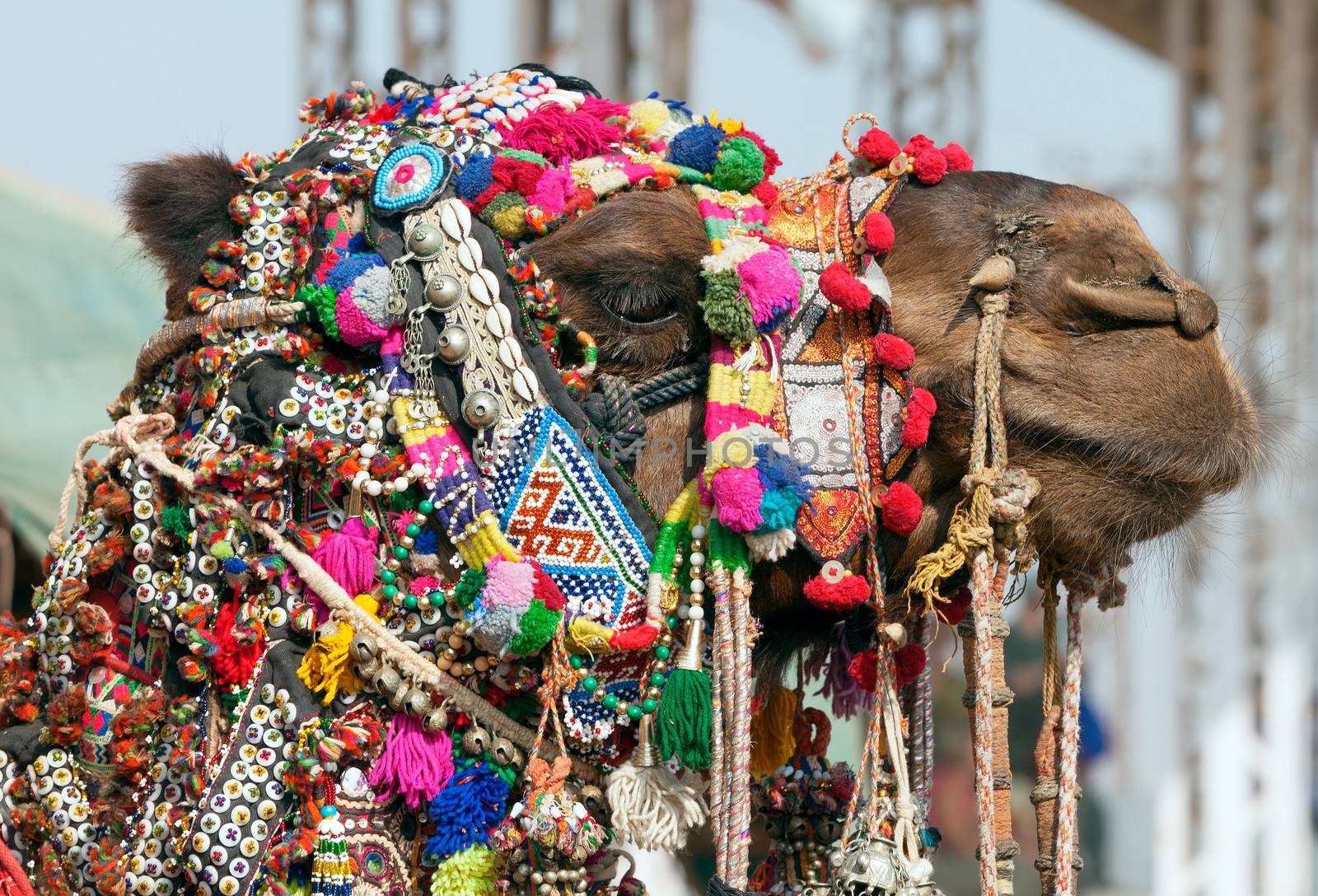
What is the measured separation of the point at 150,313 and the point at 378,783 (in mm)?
2473

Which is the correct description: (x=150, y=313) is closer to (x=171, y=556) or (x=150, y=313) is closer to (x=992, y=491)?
(x=171, y=556)

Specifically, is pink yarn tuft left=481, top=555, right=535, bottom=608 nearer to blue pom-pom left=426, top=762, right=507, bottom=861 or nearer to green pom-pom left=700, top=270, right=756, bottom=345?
blue pom-pom left=426, top=762, right=507, bottom=861

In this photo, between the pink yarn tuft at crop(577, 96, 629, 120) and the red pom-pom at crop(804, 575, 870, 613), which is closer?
the red pom-pom at crop(804, 575, 870, 613)

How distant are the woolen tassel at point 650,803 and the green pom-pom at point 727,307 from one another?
0.45 meters

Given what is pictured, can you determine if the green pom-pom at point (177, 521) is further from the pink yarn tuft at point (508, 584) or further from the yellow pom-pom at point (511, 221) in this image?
the yellow pom-pom at point (511, 221)

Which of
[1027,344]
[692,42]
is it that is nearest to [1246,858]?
[692,42]

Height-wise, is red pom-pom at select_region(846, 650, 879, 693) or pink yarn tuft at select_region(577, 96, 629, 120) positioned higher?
pink yarn tuft at select_region(577, 96, 629, 120)

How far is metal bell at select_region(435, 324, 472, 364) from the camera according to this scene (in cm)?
172

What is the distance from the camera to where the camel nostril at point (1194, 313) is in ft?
5.34

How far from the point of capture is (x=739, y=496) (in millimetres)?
1609

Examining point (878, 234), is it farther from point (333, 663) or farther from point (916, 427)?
point (333, 663)

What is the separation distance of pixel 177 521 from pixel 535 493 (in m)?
0.46

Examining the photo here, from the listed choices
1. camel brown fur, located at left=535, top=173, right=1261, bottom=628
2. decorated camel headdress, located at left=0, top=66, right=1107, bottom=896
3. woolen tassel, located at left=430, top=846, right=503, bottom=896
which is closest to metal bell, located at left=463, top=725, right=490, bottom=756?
decorated camel headdress, located at left=0, top=66, right=1107, bottom=896

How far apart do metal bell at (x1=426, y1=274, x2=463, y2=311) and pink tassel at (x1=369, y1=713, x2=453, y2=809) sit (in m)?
0.48
